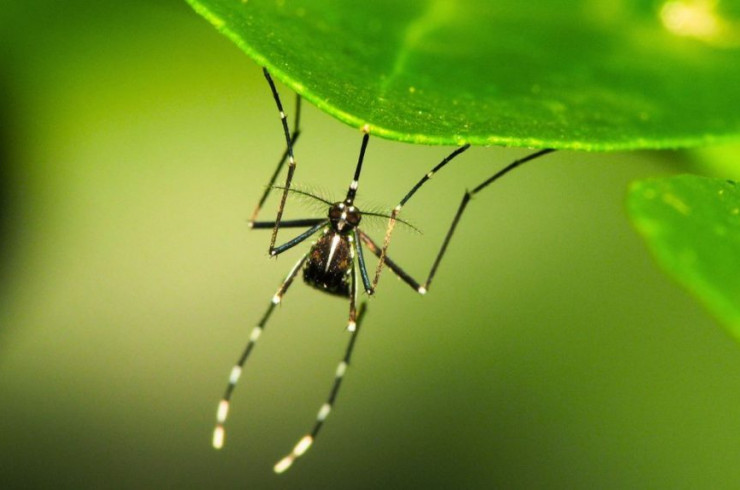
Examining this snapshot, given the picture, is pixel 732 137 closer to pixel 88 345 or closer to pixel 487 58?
pixel 487 58

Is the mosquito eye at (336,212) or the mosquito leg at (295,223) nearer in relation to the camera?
the mosquito eye at (336,212)

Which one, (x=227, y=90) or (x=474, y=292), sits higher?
(x=474, y=292)

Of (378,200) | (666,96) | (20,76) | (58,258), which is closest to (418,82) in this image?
(666,96)

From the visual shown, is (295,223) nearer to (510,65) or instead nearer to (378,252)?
(378,252)

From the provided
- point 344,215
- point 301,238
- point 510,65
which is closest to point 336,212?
point 344,215

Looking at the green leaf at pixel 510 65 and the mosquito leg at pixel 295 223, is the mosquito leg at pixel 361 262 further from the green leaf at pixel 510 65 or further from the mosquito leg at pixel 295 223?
the green leaf at pixel 510 65

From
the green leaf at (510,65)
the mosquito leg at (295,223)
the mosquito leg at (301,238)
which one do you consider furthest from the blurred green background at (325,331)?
the green leaf at (510,65)
